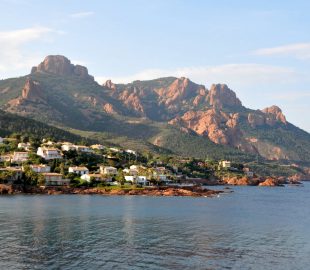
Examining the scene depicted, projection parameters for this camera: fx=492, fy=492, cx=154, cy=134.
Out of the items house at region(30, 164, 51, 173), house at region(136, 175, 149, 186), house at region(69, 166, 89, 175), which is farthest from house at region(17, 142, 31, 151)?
house at region(136, 175, 149, 186)

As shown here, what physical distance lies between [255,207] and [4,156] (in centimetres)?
8837

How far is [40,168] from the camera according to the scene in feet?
495

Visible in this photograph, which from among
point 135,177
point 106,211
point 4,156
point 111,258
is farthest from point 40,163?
point 111,258

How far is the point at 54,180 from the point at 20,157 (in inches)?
964

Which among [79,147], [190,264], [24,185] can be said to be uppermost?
[79,147]

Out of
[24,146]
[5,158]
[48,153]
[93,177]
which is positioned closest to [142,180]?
[93,177]

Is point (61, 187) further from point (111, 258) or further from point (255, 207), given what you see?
point (111, 258)

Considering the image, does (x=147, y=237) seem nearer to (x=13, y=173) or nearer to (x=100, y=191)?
(x=100, y=191)

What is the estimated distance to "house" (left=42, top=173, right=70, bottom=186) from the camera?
471 feet

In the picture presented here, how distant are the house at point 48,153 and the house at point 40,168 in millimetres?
13157

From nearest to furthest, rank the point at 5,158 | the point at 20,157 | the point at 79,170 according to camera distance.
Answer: the point at 79,170
the point at 20,157
the point at 5,158

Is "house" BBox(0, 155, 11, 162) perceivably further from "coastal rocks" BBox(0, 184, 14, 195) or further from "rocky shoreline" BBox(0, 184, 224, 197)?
"coastal rocks" BBox(0, 184, 14, 195)

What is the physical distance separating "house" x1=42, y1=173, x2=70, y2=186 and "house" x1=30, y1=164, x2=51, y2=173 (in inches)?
250

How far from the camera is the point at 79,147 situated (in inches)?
7712
